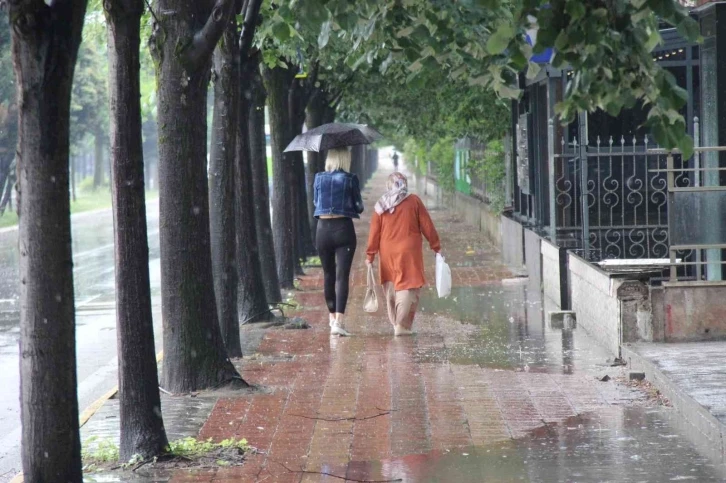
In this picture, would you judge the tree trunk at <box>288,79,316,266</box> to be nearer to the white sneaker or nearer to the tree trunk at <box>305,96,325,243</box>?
the tree trunk at <box>305,96,325,243</box>

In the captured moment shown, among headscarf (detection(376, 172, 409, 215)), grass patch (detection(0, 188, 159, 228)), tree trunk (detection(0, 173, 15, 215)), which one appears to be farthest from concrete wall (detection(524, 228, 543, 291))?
tree trunk (detection(0, 173, 15, 215))

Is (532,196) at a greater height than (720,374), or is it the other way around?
(532,196)

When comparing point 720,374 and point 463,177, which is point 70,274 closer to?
point 720,374

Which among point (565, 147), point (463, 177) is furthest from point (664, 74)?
point (463, 177)

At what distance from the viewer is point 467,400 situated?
9.30 m

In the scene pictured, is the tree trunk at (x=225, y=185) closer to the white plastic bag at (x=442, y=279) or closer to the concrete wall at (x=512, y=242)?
the white plastic bag at (x=442, y=279)

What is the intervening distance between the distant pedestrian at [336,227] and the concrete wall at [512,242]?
23.0 feet

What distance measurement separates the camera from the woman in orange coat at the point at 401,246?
1312 centimetres

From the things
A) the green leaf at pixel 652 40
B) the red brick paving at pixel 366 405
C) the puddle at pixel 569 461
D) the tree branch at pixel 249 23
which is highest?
the tree branch at pixel 249 23

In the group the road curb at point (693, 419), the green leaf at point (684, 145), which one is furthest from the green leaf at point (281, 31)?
the road curb at point (693, 419)

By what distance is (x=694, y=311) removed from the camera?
35.1ft

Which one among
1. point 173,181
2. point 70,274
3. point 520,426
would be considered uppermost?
point 173,181

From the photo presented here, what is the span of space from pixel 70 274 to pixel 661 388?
4.97 m

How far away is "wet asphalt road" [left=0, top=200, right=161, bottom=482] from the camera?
963cm
